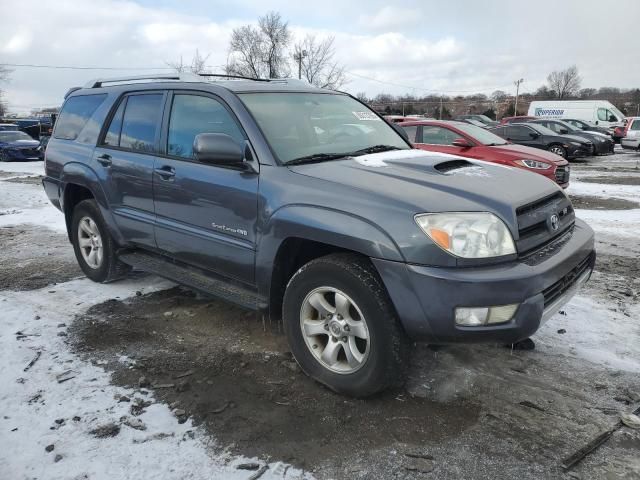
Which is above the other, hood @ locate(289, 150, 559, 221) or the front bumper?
hood @ locate(289, 150, 559, 221)

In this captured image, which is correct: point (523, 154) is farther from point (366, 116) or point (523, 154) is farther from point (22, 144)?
point (22, 144)

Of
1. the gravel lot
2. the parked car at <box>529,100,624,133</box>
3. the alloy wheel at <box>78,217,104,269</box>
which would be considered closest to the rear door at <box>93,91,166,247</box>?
the alloy wheel at <box>78,217,104,269</box>

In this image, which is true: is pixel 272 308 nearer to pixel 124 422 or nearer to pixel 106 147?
pixel 124 422

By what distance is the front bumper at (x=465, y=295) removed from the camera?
8.37ft

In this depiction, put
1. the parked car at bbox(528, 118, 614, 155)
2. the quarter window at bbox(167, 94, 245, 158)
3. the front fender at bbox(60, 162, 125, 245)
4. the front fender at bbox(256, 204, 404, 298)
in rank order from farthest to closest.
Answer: the parked car at bbox(528, 118, 614, 155) → the front fender at bbox(60, 162, 125, 245) → the quarter window at bbox(167, 94, 245, 158) → the front fender at bbox(256, 204, 404, 298)

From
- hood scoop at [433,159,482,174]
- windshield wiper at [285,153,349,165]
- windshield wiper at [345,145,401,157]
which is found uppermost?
windshield wiper at [345,145,401,157]

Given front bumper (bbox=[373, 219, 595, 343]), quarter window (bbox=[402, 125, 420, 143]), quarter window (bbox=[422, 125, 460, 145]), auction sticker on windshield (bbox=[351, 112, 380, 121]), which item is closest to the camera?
front bumper (bbox=[373, 219, 595, 343])

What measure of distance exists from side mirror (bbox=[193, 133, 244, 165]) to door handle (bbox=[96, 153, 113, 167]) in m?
1.64

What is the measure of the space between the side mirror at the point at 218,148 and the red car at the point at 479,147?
6.53m

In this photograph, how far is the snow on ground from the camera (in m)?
2.44

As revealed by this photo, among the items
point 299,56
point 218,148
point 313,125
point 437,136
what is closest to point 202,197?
point 218,148

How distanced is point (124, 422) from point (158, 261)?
5.56 feet

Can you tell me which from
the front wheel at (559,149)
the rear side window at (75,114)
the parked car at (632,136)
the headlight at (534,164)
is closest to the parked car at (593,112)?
the parked car at (632,136)

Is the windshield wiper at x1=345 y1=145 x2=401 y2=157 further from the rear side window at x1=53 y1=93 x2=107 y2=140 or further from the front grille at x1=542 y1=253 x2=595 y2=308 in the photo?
the rear side window at x1=53 y1=93 x2=107 y2=140
